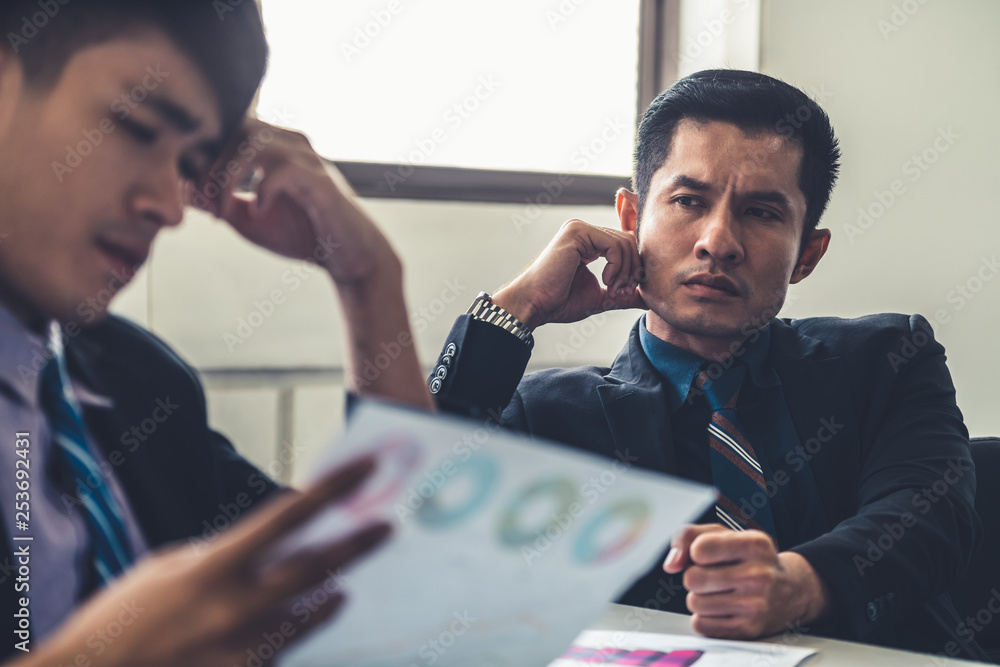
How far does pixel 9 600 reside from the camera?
1.87ft

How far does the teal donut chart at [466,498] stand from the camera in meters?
0.48

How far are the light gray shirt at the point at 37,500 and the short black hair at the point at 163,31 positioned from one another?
6.8 inches

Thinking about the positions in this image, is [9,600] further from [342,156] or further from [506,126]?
[506,126]

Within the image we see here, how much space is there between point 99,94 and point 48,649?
0.34 m

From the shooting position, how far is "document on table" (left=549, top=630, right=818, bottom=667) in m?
0.79

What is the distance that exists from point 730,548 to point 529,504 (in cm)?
A: 50

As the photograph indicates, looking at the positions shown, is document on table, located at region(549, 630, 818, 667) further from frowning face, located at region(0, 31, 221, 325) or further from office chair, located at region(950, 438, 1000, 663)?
office chair, located at region(950, 438, 1000, 663)

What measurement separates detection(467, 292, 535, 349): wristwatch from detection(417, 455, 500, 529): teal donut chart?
0.84 meters

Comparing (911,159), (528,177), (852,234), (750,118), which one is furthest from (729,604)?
(911,159)

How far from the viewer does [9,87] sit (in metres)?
0.55

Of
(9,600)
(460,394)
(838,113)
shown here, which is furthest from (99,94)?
(838,113)

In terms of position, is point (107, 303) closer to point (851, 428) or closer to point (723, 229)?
point (723, 229)

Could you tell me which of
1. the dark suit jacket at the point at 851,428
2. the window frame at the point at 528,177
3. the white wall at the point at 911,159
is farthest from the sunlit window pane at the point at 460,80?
the dark suit jacket at the point at 851,428

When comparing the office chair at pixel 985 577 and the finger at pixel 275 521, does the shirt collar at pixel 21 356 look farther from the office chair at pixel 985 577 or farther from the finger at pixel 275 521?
the office chair at pixel 985 577
